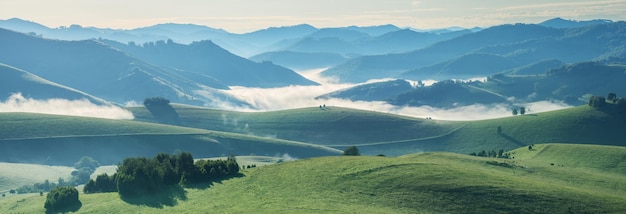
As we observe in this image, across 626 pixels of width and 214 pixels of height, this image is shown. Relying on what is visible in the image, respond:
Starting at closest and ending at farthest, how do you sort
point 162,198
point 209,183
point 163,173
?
1. point 162,198
2. point 163,173
3. point 209,183

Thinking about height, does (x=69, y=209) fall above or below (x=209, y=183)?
below

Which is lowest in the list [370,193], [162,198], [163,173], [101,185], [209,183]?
[101,185]

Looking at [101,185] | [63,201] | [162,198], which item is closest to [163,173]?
[162,198]

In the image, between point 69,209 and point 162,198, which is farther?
point 69,209

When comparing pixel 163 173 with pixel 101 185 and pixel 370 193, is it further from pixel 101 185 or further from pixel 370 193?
pixel 370 193

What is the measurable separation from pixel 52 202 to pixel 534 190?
91.5 m

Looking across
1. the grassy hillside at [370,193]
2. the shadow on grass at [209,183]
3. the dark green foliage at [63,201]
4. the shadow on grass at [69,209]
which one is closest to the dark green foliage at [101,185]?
the grassy hillside at [370,193]

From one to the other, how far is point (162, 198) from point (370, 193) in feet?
132

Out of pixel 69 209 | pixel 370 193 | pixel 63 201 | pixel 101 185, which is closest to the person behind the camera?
pixel 370 193

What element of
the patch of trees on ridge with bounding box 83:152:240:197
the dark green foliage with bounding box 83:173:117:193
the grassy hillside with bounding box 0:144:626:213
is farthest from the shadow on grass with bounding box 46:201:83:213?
the dark green foliage with bounding box 83:173:117:193

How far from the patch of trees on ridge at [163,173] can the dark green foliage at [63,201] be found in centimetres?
855

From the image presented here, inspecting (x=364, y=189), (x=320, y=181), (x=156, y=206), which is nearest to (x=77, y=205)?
(x=156, y=206)

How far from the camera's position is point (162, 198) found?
11319 centimetres

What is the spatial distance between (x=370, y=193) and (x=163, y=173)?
→ 44069mm
